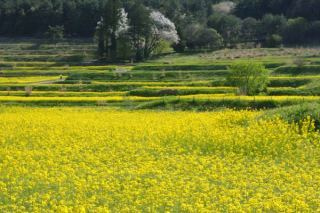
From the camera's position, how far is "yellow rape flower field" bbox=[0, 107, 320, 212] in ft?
31.3

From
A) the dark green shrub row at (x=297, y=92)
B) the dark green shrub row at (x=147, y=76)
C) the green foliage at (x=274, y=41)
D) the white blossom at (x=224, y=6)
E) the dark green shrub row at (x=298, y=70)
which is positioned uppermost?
the white blossom at (x=224, y=6)

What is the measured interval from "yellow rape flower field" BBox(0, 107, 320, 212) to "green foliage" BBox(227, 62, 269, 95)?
19.5m

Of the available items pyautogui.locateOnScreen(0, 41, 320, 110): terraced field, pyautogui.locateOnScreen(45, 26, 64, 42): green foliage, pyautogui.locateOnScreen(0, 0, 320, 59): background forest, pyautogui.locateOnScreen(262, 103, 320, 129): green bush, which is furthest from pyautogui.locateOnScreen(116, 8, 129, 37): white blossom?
pyautogui.locateOnScreen(262, 103, 320, 129): green bush

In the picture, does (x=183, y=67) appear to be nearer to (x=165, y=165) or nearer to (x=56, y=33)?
(x=56, y=33)

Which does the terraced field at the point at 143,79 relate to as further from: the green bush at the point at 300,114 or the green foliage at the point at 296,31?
the green bush at the point at 300,114

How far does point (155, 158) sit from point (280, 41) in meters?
60.3

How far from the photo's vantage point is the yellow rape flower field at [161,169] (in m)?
9.54

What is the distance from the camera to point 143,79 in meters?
49.4

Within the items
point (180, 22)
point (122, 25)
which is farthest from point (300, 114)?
point (180, 22)

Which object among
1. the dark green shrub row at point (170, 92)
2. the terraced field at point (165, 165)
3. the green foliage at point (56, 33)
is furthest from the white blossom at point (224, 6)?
the terraced field at point (165, 165)

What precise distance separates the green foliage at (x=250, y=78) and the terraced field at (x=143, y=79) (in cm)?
80

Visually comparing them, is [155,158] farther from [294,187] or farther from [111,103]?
[111,103]

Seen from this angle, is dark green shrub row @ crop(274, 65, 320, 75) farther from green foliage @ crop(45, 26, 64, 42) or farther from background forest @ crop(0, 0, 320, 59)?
green foliage @ crop(45, 26, 64, 42)

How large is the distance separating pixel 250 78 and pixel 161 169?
26293 millimetres
